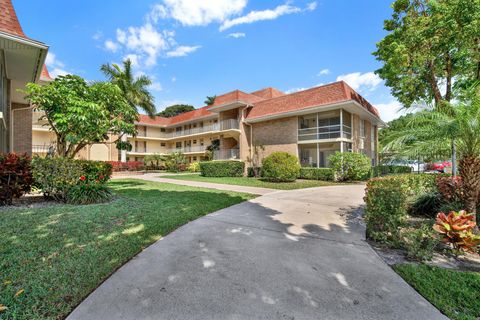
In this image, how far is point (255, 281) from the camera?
8.82 feet

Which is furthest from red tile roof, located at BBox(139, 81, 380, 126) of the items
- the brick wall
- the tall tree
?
the tall tree

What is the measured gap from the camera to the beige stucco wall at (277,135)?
60.4 feet

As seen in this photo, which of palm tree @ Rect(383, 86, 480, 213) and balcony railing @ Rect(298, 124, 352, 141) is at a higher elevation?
balcony railing @ Rect(298, 124, 352, 141)

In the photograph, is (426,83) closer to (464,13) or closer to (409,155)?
(464,13)

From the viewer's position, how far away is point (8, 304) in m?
2.11

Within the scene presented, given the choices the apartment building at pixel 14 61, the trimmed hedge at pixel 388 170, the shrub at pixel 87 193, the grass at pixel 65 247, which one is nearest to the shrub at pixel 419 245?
the grass at pixel 65 247

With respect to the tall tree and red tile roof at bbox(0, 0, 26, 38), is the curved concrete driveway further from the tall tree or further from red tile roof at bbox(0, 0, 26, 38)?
the tall tree

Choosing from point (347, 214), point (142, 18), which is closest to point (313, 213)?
point (347, 214)

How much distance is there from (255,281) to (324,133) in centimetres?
1628

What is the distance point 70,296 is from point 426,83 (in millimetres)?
19773

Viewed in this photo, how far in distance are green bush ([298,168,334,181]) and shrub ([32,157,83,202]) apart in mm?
14456

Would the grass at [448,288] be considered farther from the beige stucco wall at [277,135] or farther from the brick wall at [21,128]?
the brick wall at [21,128]

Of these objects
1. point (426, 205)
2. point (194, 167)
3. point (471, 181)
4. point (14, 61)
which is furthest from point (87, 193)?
point (194, 167)

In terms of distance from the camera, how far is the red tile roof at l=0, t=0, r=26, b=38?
6098mm
